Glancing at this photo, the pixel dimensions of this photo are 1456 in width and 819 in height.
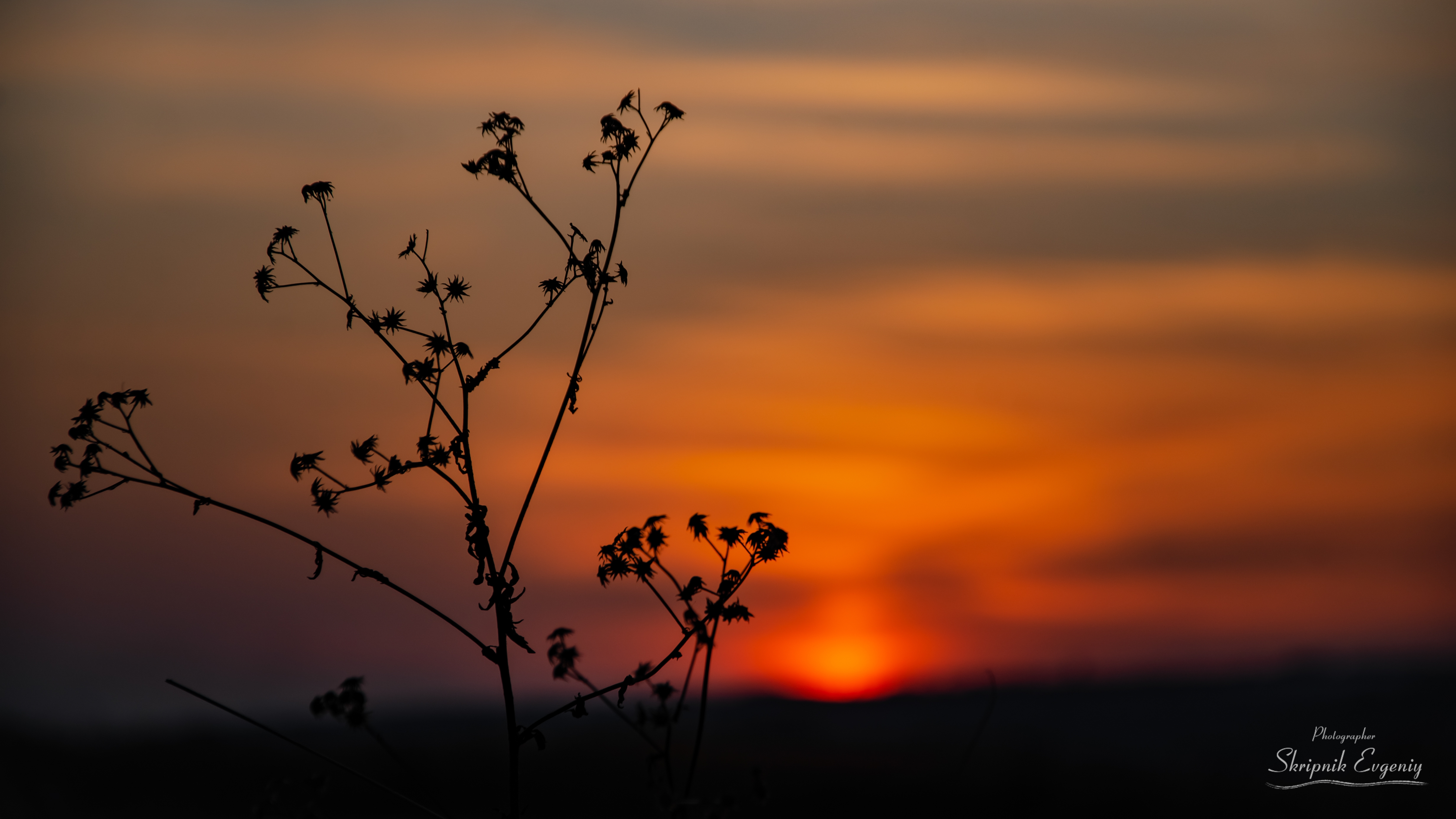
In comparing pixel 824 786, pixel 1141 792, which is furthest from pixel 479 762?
pixel 1141 792

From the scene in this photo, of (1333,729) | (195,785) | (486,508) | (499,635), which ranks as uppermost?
(1333,729)

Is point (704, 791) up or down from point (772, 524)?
down

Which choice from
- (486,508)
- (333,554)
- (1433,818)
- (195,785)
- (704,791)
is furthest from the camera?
(195,785)

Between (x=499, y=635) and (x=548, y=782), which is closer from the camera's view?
(x=499, y=635)

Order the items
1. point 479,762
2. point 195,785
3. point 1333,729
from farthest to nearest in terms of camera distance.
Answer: point 195,785
point 479,762
point 1333,729

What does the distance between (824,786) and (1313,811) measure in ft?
19.9

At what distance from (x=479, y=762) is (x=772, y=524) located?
981cm

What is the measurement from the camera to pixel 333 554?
14.9 feet

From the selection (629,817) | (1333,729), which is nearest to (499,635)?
(629,817)

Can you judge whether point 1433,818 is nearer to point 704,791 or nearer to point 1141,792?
point 1141,792

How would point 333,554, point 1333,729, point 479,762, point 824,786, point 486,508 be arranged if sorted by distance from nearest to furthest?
1. point 333,554
2. point 486,508
3. point 1333,729
4. point 479,762
5. point 824,786

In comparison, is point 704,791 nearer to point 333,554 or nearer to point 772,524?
point 772,524

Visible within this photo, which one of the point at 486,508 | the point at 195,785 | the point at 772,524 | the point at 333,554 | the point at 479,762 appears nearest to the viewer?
the point at 333,554

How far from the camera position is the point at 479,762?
1362cm
